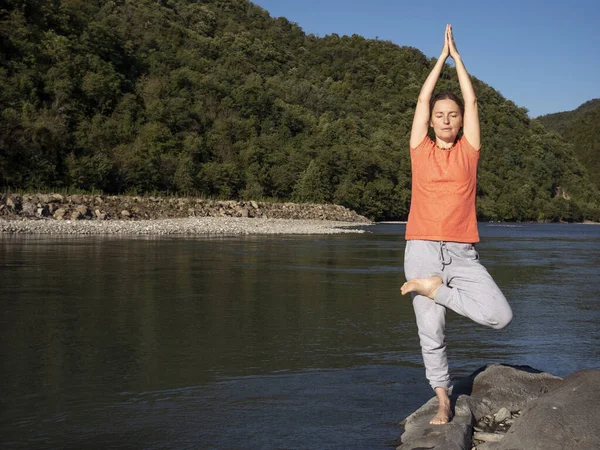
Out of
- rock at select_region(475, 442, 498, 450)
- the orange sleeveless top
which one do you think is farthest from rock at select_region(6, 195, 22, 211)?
rock at select_region(475, 442, 498, 450)

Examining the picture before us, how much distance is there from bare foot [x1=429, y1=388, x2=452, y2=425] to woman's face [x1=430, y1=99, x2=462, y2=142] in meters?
1.54

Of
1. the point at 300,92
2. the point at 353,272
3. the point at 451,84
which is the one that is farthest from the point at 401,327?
the point at 451,84

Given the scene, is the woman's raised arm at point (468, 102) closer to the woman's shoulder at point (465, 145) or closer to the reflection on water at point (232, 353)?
the woman's shoulder at point (465, 145)

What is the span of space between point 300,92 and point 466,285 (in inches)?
3913

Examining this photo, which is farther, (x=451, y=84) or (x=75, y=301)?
(x=451, y=84)

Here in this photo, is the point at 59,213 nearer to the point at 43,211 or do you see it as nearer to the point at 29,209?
the point at 43,211

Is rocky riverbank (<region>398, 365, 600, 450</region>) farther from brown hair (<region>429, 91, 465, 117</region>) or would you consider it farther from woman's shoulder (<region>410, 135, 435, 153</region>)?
brown hair (<region>429, 91, 465, 117</region>)

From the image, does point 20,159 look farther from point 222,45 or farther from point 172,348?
point 222,45

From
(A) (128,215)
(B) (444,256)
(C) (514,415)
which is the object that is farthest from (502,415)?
(A) (128,215)

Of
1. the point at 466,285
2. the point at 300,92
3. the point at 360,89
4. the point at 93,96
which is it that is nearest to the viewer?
the point at 466,285

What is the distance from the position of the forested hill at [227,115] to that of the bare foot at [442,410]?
142 ft

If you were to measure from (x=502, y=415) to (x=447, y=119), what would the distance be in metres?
1.90

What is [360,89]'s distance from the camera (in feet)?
422

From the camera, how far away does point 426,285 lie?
153 inches
